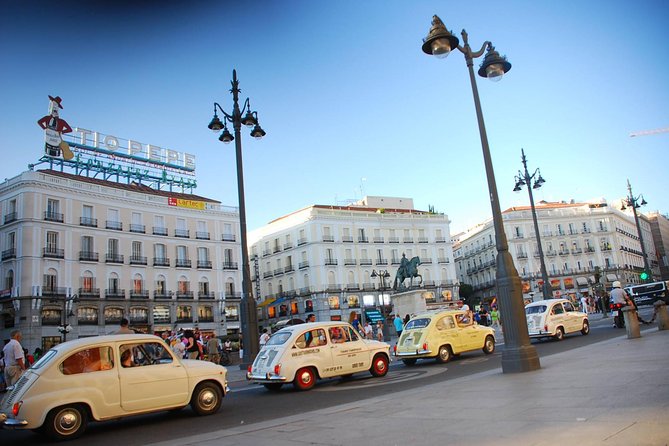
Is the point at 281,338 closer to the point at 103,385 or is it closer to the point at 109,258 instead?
the point at 103,385

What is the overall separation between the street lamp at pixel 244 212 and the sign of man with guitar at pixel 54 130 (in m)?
36.4

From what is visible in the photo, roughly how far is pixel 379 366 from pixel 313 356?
226cm

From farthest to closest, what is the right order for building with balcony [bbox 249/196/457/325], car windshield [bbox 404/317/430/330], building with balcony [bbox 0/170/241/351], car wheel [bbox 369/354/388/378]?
1. building with balcony [bbox 249/196/457/325]
2. building with balcony [bbox 0/170/241/351]
3. car windshield [bbox 404/317/430/330]
4. car wheel [bbox 369/354/388/378]

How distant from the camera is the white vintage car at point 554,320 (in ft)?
62.6

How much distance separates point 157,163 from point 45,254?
1631cm

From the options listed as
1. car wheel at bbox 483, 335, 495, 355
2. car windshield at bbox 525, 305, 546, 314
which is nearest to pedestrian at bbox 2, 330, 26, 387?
car wheel at bbox 483, 335, 495, 355

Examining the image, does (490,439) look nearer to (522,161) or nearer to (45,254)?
(522,161)

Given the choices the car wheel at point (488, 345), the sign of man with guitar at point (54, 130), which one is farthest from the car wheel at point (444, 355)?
the sign of man with guitar at point (54, 130)

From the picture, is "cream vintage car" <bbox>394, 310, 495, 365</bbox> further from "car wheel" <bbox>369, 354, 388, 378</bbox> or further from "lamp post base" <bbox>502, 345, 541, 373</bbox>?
"lamp post base" <bbox>502, 345, 541, 373</bbox>

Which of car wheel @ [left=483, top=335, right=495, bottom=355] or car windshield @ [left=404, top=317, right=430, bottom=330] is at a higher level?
car windshield @ [left=404, top=317, right=430, bottom=330]

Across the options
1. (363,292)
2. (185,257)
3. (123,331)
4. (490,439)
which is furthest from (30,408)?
(363,292)

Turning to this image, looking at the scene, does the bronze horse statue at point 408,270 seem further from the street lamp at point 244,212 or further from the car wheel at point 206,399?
the car wheel at point 206,399

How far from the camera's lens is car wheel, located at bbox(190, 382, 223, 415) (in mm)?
9398

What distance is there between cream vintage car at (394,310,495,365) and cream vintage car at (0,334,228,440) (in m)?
7.71
